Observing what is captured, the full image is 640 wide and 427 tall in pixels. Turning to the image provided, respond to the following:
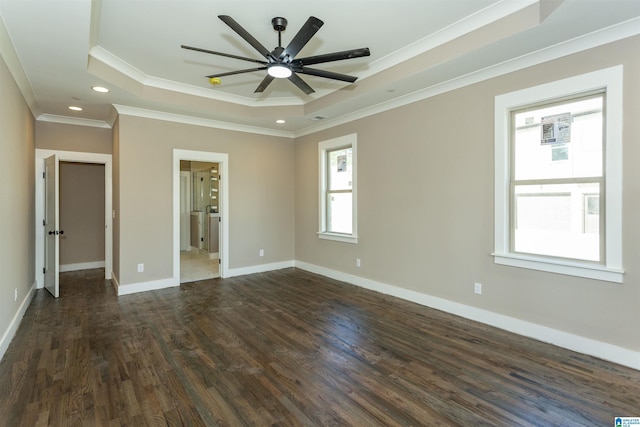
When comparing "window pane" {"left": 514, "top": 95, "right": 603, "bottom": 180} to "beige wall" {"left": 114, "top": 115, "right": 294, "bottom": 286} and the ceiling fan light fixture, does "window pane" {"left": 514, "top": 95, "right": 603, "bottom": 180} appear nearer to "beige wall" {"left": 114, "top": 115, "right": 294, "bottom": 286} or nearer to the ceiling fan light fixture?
the ceiling fan light fixture

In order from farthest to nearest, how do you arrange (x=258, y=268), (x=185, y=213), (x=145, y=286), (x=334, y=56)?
(x=185, y=213) < (x=258, y=268) < (x=145, y=286) < (x=334, y=56)

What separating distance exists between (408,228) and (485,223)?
1.04m

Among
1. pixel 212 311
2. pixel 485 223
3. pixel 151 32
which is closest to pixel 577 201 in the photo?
pixel 485 223

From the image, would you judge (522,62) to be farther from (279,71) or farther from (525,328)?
(525,328)

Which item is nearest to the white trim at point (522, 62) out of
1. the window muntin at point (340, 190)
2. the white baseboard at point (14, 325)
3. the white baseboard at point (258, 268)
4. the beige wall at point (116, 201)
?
the window muntin at point (340, 190)

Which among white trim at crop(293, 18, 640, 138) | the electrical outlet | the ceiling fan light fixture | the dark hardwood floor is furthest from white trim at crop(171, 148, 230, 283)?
the electrical outlet

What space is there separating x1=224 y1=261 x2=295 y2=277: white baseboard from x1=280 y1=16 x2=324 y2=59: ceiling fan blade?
165 inches

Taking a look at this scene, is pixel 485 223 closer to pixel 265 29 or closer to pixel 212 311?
pixel 265 29

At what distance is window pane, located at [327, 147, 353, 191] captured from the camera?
552cm

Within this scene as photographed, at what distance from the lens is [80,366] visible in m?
2.69

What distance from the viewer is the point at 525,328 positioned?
3213 mm

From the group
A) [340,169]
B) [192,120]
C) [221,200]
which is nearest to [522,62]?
[340,169]

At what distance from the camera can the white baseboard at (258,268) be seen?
19.1 feet

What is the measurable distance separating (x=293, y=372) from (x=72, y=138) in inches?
215
